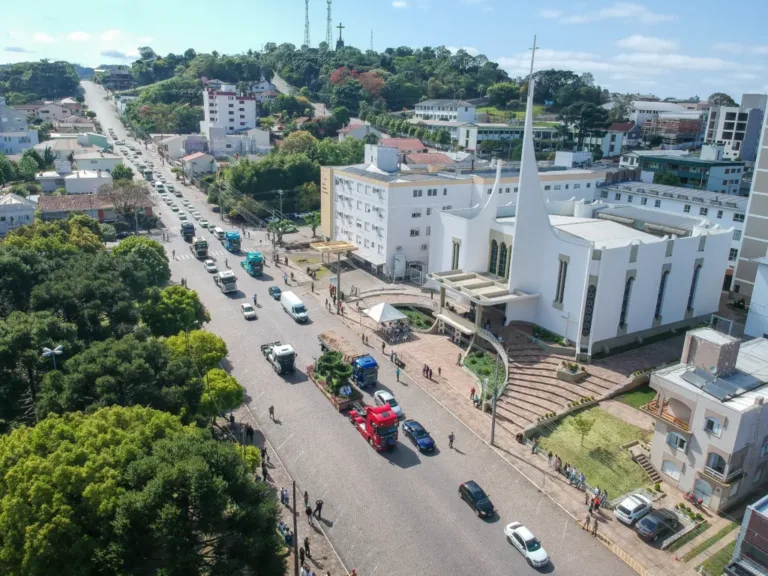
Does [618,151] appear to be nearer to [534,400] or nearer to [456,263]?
[456,263]

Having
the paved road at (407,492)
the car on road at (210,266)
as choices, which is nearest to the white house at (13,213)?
the car on road at (210,266)

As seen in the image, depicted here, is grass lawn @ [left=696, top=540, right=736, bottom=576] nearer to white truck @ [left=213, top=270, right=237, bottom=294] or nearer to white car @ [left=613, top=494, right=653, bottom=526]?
white car @ [left=613, top=494, right=653, bottom=526]

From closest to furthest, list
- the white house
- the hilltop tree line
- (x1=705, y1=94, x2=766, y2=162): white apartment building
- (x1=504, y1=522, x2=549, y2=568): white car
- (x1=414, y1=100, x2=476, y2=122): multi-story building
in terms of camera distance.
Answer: the hilltop tree line, (x1=504, y1=522, x2=549, y2=568): white car, the white house, (x1=705, y1=94, x2=766, y2=162): white apartment building, (x1=414, y1=100, x2=476, y2=122): multi-story building

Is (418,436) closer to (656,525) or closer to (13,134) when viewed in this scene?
(656,525)

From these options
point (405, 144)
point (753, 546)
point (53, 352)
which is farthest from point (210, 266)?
point (405, 144)

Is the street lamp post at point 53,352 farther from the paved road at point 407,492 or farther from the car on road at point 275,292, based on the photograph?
the car on road at point 275,292

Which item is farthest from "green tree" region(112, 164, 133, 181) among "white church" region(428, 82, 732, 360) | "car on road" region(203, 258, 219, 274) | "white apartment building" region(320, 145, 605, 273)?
"white church" region(428, 82, 732, 360)

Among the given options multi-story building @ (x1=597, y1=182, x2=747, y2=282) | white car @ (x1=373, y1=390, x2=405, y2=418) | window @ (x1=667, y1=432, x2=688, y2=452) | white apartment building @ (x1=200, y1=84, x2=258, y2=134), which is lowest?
white car @ (x1=373, y1=390, x2=405, y2=418)
